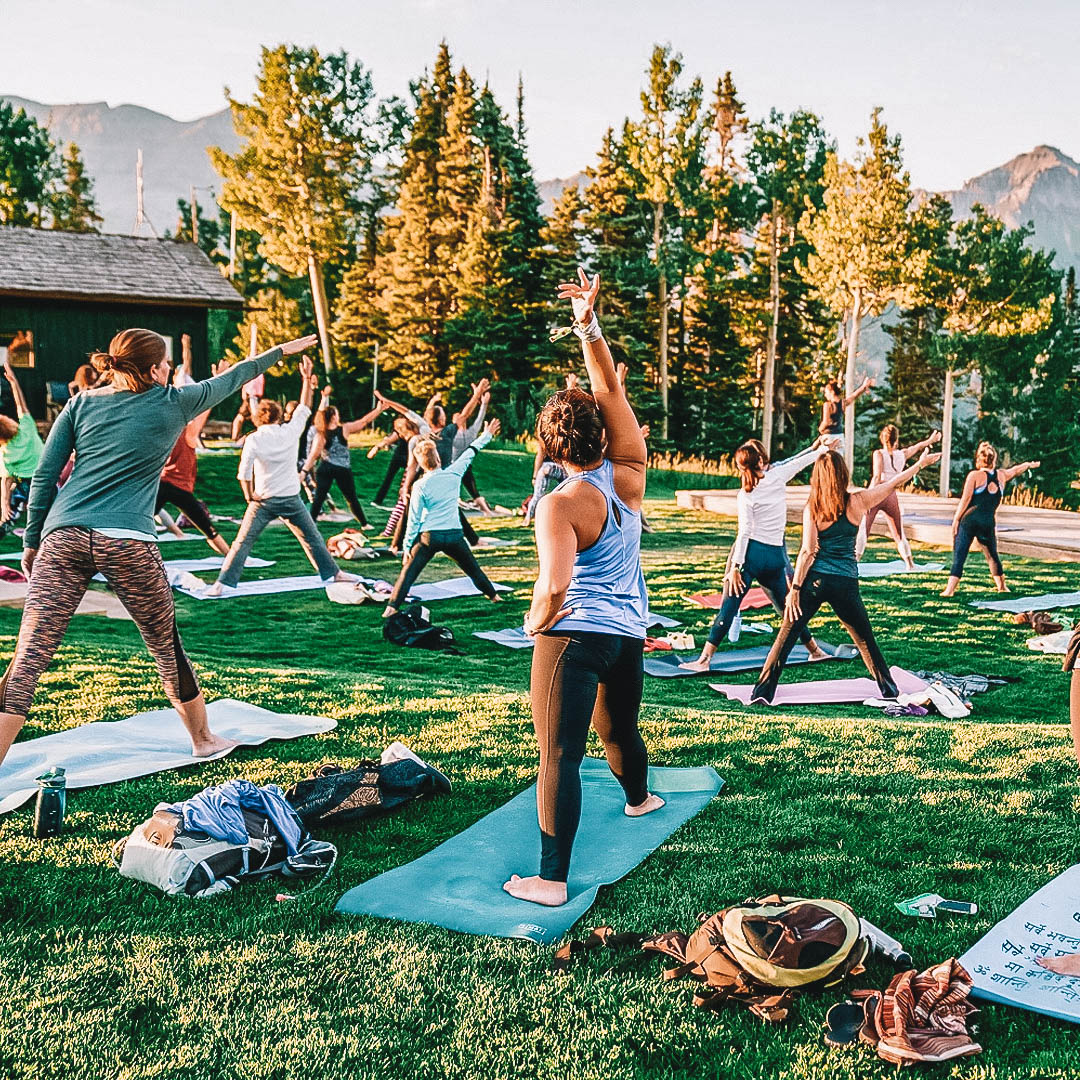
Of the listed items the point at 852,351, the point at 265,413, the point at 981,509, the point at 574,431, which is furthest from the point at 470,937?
the point at 852,351

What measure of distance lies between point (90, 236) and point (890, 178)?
84.6 ft

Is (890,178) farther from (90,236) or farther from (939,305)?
(90,236)

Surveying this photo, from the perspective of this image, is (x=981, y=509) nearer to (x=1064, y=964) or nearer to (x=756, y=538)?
(x=756, y=538)

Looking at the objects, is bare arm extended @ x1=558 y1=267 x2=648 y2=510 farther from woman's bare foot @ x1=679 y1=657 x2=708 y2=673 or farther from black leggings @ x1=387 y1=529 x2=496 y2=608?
black leggings @ x1=387 y1=529 x2=496 y2=608

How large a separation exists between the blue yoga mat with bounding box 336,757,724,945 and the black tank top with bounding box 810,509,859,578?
2233 millimetres

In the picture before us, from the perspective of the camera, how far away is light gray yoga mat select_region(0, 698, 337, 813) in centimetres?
515

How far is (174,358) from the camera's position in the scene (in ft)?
91.1

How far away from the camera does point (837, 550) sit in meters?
7.08

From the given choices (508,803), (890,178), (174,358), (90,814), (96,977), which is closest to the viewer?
(96,977)

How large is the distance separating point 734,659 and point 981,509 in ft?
13.7

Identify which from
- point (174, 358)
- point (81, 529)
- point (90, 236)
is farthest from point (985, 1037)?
point (90, 236)

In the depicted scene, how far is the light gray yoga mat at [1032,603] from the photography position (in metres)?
11.3

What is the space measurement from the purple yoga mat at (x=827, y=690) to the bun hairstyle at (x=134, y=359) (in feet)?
15.2

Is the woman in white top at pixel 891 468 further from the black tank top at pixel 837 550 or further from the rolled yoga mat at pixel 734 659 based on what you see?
the black tank top at pixel 837 550
